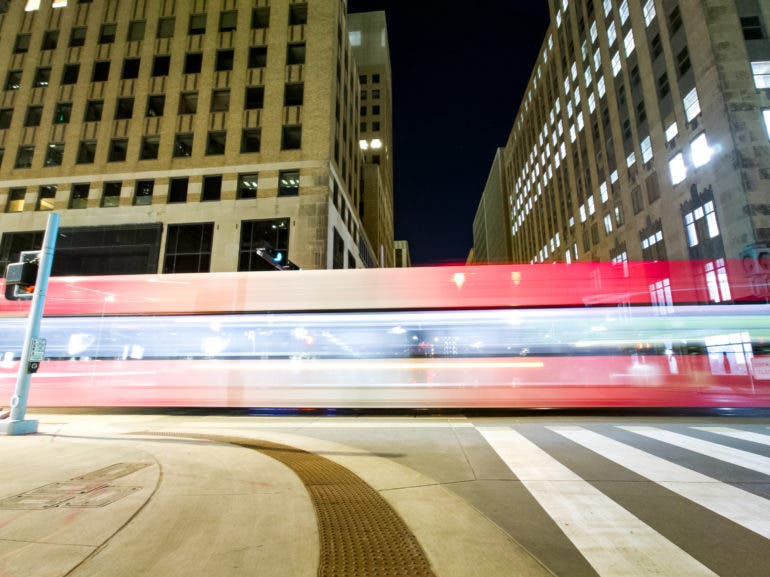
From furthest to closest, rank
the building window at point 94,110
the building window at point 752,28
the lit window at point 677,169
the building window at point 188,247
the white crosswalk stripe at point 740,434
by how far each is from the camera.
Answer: the building window at point 94,110 < the lit window at point 677,169 < the building window at point 188,247 < the building window at point 752,28 < the white crosswalk stripe at point 740,434

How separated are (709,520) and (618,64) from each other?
41.8 m

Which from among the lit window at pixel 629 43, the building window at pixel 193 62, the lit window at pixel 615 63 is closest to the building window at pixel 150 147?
the building window at pixel 193 62

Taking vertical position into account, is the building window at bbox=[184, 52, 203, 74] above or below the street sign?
above

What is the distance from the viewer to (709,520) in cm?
345

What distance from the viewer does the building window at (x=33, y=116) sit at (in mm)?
28250

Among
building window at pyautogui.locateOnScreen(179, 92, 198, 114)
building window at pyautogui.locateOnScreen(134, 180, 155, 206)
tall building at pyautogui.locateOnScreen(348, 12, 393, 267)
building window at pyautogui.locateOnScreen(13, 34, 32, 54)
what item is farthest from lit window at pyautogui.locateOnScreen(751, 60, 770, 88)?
building window at pyautogui.locateOnScreen(13, 34, 32, 54)

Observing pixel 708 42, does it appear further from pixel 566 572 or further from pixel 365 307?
pixel 566 572

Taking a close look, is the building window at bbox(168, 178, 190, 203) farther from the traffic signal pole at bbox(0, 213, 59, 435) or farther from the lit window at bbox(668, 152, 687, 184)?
the lit window at bbox(668, 152, 687, 184)

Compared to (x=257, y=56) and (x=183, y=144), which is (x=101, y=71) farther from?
(x=257, y=56)

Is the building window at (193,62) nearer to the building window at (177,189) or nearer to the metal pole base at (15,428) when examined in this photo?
the building window at (177,189)

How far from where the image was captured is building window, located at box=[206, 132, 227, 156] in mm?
27031

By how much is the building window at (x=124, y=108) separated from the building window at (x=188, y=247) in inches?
377

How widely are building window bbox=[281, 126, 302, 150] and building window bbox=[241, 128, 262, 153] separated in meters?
1.62

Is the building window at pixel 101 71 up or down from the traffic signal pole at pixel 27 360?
up
